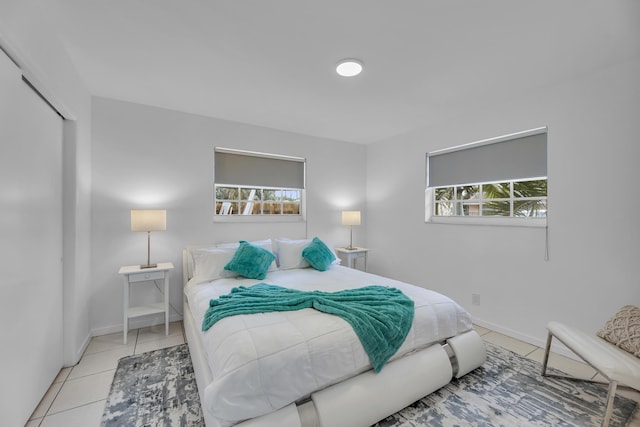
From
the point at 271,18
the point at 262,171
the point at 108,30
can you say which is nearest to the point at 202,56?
the point at 108,30

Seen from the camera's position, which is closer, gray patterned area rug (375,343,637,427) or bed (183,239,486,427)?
bed (183,239,486,427)

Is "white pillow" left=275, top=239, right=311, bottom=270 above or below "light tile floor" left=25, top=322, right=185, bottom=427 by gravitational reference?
above

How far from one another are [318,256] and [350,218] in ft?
3.74

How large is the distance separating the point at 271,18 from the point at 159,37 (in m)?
0.85

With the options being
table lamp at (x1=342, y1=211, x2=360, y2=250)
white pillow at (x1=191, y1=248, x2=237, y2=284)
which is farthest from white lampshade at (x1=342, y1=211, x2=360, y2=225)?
white pillow at (x1=191, y1=248, x2=237, y2=284)

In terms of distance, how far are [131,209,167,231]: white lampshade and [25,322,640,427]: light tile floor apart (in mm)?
1150

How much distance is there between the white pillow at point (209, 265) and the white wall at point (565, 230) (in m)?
2.67

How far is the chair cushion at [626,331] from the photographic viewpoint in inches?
69.4

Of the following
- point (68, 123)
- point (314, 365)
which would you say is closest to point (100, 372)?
point (314, 365)

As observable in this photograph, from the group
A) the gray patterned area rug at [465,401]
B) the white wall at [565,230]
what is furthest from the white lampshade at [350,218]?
the gray patterned area rug at [465,401]

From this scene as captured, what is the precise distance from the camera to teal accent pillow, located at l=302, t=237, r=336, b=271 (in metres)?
3.27

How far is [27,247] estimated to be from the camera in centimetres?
168

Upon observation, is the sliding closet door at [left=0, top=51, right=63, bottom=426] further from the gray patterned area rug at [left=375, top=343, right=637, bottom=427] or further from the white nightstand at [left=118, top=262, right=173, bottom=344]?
the gray patterned area rug at [left=375, top=343, right=637, bottom=427]

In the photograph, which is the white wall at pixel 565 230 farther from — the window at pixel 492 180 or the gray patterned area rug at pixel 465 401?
the gray patterned area rug at pixel 465 401
